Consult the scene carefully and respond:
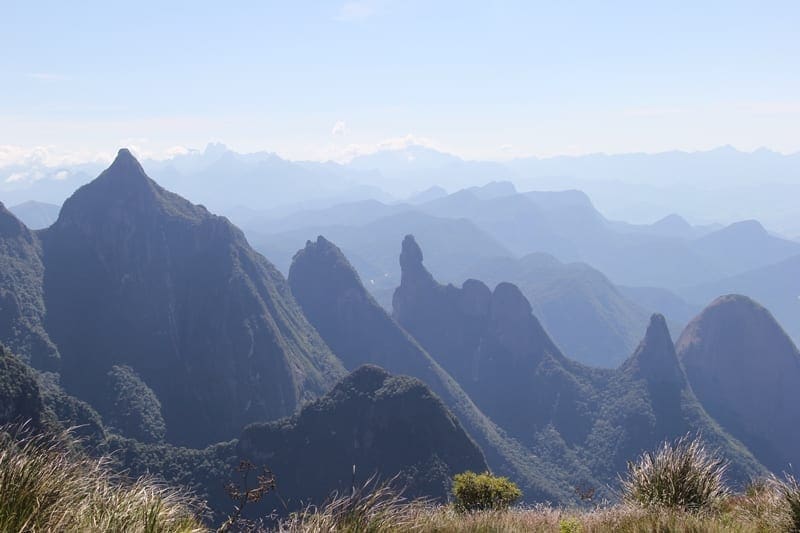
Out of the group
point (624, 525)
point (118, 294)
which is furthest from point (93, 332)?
point (624, 525)

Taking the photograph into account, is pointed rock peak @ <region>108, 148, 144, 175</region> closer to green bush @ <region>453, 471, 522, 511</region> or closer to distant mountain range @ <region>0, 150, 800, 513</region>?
distant mountain range @ <region>0, 150, 800, 513</region>

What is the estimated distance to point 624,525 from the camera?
7703 mm

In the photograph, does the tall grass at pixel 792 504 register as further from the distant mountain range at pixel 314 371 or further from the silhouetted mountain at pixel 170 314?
the silhouetted mountain at pixel 170 314

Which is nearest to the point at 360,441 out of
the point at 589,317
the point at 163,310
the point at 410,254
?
the point at 163,310

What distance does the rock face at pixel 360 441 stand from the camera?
4844cm

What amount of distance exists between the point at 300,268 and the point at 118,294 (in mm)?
36011

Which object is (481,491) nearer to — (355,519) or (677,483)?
(677,483)

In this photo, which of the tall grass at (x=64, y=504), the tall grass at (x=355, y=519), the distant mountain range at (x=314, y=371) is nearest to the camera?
the tall grass at (x=64, y=504)

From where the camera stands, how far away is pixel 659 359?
81188mm

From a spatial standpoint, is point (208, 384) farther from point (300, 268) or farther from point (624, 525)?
point (624, 525)

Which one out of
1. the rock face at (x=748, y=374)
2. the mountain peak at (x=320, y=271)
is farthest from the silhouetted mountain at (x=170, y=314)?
the rock face at (x=748, y=374)

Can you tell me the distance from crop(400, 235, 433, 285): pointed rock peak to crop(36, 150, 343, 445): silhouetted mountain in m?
26.9

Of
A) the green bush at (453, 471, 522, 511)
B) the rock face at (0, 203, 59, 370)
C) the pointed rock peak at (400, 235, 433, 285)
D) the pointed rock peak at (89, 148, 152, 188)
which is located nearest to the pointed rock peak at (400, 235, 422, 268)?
the pointed rock peak at (400, 235, 433, 285)

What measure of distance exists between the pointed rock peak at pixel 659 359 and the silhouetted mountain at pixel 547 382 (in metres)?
0.13
